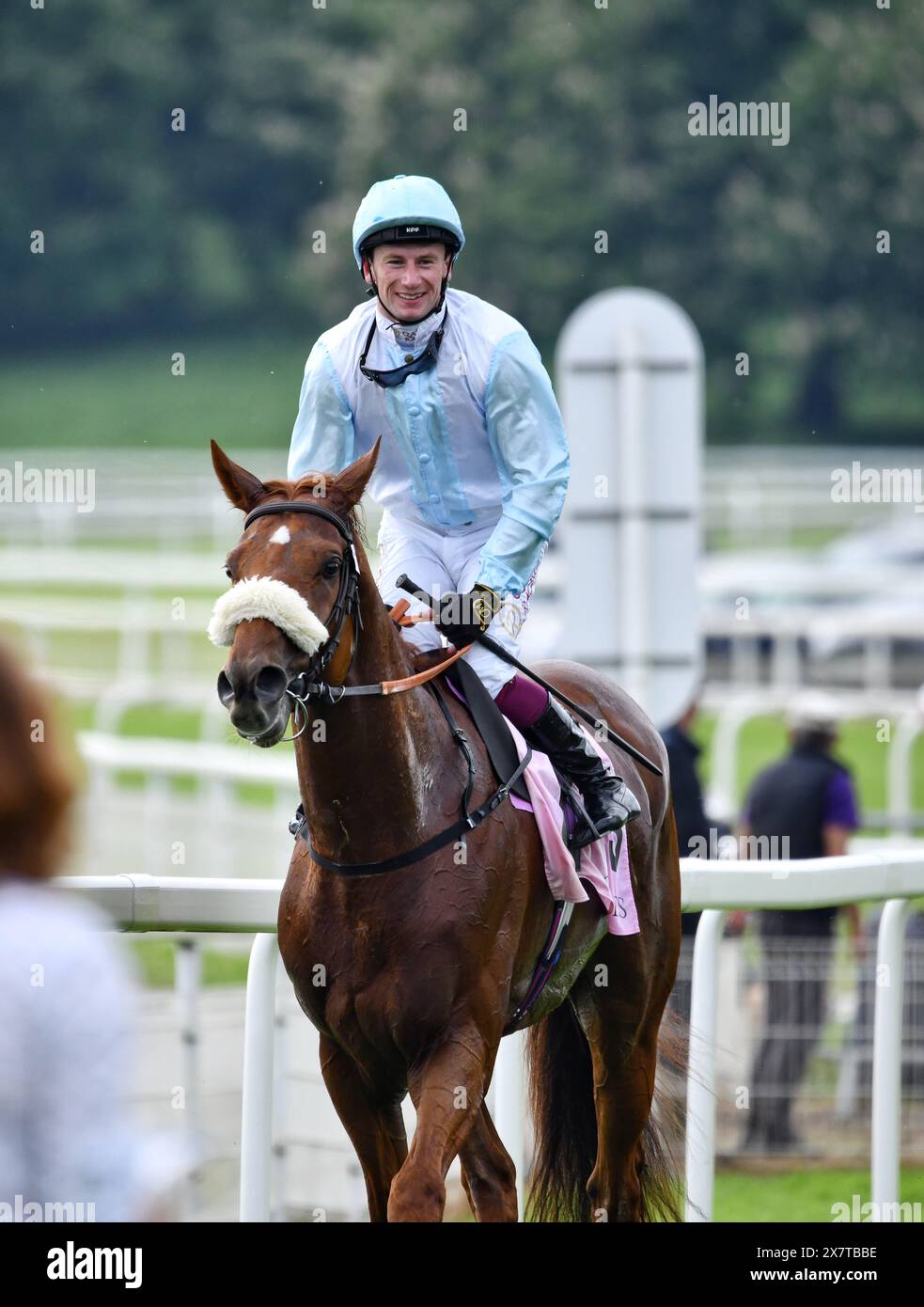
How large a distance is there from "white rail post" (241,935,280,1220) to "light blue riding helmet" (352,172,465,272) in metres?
1.46

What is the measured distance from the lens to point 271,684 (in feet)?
11.2

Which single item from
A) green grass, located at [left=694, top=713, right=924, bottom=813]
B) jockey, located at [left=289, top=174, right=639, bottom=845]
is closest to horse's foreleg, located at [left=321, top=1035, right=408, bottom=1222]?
jockey, located at [left=289, top=174, right=639, bottom=845]

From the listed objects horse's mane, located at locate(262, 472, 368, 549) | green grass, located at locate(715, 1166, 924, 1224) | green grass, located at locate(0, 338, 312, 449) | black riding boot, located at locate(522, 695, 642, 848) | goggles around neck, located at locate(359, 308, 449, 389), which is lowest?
green grass, located at locate(715, 1166, 924, 1224)

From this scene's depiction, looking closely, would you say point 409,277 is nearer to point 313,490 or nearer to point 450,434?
point 450,434

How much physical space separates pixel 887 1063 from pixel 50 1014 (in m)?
2.98

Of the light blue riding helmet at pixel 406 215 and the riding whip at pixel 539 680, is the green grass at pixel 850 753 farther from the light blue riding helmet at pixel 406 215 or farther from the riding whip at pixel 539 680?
the light blue riding helmet at pixel 406 215

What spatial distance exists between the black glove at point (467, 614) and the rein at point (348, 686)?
0.08 meters

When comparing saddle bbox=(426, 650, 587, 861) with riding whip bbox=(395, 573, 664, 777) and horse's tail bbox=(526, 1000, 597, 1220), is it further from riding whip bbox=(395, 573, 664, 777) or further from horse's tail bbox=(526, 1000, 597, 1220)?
horse's tail bbox=(526, 1000, 597, 1220)

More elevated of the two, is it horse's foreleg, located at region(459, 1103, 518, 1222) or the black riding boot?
the black riding boot

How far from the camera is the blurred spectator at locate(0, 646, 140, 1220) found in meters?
2.15

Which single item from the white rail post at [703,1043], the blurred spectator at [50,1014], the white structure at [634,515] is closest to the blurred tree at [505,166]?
the white structure at [634,515]

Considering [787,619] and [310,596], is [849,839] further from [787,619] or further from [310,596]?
[787,619]

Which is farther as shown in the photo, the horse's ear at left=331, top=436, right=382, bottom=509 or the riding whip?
the riding whip

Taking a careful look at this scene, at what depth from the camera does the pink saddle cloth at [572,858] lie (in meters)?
4.07
